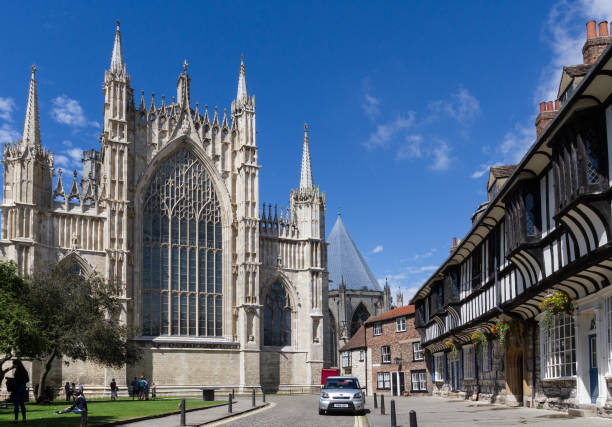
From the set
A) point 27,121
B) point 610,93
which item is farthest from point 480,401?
point 27,121

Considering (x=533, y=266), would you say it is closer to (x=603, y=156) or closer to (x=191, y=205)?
(x=603, y=156)

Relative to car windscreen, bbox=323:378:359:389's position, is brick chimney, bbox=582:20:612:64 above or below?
above

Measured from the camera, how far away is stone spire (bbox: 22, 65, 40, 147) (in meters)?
46.0

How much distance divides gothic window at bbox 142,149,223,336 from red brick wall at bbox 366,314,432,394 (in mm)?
13440

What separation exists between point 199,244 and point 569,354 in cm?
3622

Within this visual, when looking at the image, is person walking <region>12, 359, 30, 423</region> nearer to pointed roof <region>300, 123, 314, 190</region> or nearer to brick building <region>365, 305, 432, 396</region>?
brick building <region>365, 305, 432, 396</region>

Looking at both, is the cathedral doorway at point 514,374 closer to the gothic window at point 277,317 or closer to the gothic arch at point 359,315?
the gothic window at point 277,317

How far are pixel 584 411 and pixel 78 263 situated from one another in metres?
36.7

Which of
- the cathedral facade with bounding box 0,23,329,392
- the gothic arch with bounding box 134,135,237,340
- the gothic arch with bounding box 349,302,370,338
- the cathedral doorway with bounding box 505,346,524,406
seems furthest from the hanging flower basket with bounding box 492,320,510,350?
the gothic arch with bounding box 349,302,370,338

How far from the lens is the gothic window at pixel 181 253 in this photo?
49.5m

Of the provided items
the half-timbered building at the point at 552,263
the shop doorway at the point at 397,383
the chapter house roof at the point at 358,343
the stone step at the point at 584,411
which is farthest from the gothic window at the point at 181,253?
the stone step at the point at 584,411

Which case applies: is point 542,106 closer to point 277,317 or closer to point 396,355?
point 396,355

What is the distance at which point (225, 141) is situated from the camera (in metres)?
54.4

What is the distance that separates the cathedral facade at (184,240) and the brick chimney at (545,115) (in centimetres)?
2961
